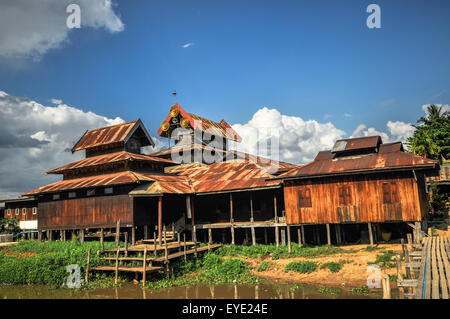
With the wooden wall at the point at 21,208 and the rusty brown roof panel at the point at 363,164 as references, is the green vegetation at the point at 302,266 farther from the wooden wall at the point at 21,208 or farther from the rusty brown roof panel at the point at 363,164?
the wooden wall at the point at 21,208

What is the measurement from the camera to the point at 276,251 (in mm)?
22859

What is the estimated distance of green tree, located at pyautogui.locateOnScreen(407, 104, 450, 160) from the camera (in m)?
39.3

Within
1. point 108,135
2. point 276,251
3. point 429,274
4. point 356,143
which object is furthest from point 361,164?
point 108,135

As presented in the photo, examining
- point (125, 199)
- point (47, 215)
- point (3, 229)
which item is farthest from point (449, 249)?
point (3, 229)

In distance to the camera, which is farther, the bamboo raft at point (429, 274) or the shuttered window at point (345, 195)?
the shuttered window at point (345, 195)

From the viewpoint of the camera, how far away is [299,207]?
75.9 feet

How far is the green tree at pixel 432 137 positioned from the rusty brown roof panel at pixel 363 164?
20834 millimetres

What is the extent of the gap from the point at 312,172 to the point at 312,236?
5.98 m

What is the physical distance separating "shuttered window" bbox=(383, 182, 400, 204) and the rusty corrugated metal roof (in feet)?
70.3

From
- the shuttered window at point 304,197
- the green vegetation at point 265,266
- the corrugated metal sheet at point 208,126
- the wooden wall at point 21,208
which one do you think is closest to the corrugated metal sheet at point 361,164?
the shuttered window at point 304,197

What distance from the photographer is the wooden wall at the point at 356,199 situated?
20.1 meters

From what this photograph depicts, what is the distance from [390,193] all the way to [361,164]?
2433mm

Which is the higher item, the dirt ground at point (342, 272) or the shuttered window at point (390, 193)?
the shuttered window at point (390, 193)
